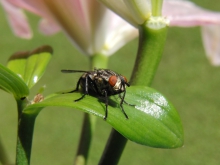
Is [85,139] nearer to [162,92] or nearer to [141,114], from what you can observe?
[141,114]

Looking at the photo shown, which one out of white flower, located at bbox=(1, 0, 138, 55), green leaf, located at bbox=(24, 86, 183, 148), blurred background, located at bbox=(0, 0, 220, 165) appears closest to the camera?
green leaf, located at bbox=(24, 86, 183, 148)

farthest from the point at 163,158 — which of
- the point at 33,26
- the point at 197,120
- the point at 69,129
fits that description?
the point at 33,26

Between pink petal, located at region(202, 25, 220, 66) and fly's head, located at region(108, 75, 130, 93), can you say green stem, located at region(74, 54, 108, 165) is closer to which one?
fly's head, located at region(108, 75, 130, 93)

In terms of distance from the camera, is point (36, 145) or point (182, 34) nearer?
point (36, 145)

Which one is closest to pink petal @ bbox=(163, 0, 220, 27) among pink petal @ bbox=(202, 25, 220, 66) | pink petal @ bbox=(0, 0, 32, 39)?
pink petal @ bbox=(202, 25, 220, 66)

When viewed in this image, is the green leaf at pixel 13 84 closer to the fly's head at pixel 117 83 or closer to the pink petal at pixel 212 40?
the fly's head at pixel 117 83

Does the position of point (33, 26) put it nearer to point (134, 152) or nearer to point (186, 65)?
point (186, 65)
